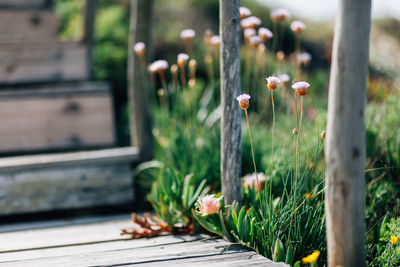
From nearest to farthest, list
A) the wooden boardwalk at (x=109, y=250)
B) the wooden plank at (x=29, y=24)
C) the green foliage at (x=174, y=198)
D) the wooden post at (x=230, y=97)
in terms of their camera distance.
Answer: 1. the wooden boardwalk at (x=109, y=250)
2. the wooden post at (x=230, y=97)
3. the green foliage at (x=174, y=198)
4. the wooden plank at (x=29, y=24)

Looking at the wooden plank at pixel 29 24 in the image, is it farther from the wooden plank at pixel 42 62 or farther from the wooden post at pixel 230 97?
the wooden post at pixel 230 97

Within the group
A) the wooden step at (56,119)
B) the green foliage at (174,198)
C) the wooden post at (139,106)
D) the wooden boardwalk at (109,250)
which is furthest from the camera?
the wooden step at (56,119)

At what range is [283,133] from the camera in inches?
122

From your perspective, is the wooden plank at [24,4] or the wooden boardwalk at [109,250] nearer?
the wooden boardwalk at [109,250]

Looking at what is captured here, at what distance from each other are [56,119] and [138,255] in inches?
67.4

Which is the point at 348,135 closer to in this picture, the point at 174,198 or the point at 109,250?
Result: the point at 174,198

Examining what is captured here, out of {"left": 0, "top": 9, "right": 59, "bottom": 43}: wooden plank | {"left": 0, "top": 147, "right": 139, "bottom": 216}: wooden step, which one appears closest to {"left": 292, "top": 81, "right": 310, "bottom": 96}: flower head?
{"left": 0, "top": 147, "right": 139, "bottom": 216}: wooden step

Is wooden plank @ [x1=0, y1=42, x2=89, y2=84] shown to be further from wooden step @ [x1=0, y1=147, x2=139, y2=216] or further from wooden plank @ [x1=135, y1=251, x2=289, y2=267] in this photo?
wooden plank @ [x1=135, y1=251, x2=289, y2=267]

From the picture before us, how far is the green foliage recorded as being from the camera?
2.02m

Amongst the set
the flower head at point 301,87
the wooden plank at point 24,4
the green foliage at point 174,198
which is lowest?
the green foliage at point 174,198

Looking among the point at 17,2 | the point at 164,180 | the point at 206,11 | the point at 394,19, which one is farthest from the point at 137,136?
the point at 394,19

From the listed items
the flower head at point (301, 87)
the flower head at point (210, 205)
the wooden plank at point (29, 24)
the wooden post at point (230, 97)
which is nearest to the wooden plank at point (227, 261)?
the flower head at point (210, 205)

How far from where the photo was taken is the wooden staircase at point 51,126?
2.58 metres

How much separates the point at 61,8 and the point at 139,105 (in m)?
3.50
